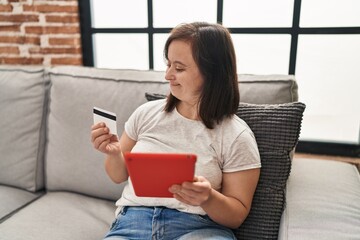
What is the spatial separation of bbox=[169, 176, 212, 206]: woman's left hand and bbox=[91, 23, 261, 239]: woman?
0.12 metres

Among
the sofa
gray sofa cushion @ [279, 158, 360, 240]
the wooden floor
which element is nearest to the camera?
gray sofa cushion @ [279, 158, 360, 240]

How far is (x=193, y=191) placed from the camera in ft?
2.78

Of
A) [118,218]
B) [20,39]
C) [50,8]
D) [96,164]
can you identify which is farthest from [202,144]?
[20,39]

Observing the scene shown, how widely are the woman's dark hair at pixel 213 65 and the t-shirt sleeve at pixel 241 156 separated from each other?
3.8 inches

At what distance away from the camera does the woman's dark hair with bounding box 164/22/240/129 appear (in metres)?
1.05

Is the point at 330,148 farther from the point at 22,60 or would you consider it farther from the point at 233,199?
the point at 22,60

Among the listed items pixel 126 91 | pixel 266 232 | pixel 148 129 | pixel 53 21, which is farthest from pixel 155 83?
pixel 53 21

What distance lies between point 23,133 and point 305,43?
1.41 metres

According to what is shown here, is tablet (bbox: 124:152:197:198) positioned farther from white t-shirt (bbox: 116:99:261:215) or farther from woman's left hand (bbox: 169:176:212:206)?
white t-shirt (bbox: 116:99:261:215)

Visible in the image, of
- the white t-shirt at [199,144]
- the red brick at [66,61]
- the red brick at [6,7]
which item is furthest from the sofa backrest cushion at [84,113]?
the red brick at [6,7]

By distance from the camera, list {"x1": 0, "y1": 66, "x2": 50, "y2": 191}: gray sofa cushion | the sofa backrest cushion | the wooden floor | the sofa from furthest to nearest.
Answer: the wooden floor
{"x1": 0, "y1": 66, "x2": 50, "y2": 191}: gray sofa cushion
the sofa backrest cushion
the sofa

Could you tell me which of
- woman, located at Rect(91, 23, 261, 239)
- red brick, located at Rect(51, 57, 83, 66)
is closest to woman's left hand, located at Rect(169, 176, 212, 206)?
woman, located at Rect(91, 23, 261, 239)

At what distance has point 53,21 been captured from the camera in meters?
1.94

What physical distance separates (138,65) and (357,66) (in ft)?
3.82
